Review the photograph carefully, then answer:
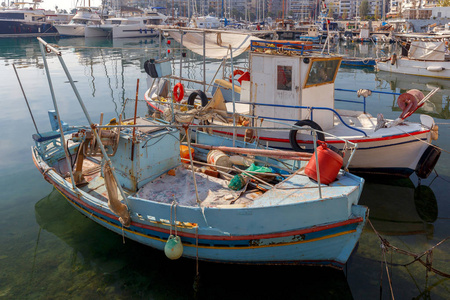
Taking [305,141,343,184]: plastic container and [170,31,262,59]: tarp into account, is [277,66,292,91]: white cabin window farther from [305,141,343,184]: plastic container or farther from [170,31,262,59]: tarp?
[305,141,343,184]: plastic container

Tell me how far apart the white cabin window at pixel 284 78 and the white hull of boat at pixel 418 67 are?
22231mm

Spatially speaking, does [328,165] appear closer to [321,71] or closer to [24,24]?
[321,71]

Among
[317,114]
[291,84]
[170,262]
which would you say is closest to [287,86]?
[291,84]

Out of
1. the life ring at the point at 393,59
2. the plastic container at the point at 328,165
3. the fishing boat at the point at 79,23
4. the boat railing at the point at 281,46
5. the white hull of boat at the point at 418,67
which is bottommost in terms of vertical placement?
the plastic container at the point at 328,165

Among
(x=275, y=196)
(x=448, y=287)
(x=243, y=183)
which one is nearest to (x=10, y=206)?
(x=243, y=183)

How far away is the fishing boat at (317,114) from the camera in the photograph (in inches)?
427

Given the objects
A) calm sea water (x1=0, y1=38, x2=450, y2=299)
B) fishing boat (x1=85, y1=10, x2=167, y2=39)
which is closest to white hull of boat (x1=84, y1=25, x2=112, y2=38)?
fishing boat (x1=85, y1=10, x2=167, y2=39)

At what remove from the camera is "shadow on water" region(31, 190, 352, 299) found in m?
6.98

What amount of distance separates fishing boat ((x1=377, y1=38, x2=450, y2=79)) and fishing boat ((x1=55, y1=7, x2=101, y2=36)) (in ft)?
187

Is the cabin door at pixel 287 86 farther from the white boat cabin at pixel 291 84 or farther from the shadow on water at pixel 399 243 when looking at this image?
the shadow on water at pixel 399 243

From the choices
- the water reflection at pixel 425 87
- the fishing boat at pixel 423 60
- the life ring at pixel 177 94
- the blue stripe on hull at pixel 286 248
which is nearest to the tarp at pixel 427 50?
the fishing boat at pixel 423 60

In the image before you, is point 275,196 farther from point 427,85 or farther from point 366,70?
point 366,70

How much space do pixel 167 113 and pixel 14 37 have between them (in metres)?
68.4

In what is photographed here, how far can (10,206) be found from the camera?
411 inches
